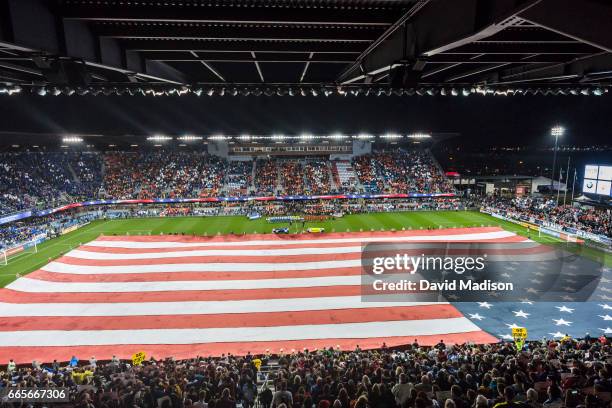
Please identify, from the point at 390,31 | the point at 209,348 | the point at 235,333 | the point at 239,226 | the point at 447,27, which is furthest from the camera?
the point at 239,226

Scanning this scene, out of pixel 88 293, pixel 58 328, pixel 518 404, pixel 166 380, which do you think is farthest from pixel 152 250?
pixel 518 404

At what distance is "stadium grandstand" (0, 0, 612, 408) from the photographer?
632cm

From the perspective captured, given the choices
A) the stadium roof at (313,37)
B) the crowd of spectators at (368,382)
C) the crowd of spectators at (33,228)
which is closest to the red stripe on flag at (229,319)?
the crowd of spectators at (368,382)

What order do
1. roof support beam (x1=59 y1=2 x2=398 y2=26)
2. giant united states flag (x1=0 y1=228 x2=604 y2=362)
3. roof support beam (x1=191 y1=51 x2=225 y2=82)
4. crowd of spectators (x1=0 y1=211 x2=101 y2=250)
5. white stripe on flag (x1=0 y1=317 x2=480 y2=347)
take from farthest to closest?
crowd of spectators (x1=0 y1=211 x2=101 y2=250) → white stripe on flag (x1=0 y1=317 x2=480 y2=347) → giant united states flag (x1=0 y1=228 x2=604 y2=362) → roof support beam (x1=191 y1=51 x2=225 y2=82) → roof support beam (x1=59 y1=2 x2=398 y2=26)

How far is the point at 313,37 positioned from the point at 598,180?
52167mm

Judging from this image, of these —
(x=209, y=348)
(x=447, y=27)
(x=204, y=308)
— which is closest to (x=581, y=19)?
(x=447, y=27)

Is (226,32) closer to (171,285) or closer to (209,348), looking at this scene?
(209,348)

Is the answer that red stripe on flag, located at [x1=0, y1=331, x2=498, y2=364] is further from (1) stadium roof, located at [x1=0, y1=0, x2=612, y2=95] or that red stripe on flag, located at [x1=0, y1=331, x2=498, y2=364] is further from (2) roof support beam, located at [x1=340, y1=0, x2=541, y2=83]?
(2) roof support beam, located at [x1=340, y1=0, x2=541, y2=83]

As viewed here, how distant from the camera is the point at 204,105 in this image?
2645cm

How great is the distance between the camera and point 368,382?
8.88m

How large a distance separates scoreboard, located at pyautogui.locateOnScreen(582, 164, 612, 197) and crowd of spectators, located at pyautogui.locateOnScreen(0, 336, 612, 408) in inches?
1509

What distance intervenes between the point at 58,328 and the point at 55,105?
44.4ft

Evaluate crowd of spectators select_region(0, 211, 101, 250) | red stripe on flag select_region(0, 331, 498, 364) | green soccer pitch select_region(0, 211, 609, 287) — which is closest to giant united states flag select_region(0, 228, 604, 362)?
red stripe on flag select_region(0, 331, 498, 364)

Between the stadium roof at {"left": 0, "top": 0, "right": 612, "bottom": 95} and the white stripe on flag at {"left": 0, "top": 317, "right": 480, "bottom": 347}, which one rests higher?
the stadium roof at {"left": 0, "top": 0, "right": 612, "bottom": 95}
